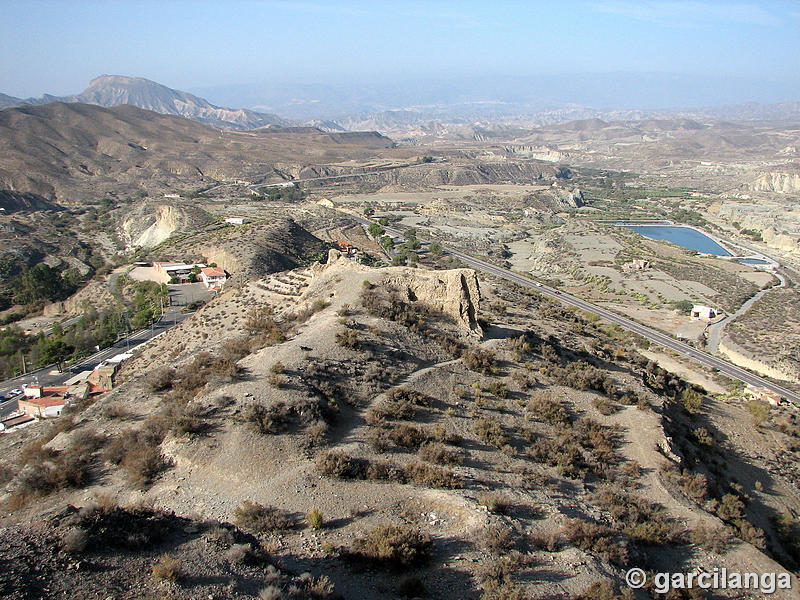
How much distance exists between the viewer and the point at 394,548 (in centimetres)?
913

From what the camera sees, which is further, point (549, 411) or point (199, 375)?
point (549, 411)

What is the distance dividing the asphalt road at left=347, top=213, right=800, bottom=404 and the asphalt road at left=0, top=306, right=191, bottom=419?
31888mm

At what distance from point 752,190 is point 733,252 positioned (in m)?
60.2

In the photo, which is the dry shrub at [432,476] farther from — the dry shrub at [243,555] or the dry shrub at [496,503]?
the dry shrub at [243,555]

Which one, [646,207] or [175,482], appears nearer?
[175,482]

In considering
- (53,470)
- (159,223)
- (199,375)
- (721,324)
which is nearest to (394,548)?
(53,470)

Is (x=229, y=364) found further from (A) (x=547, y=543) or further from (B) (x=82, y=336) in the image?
(B) (x=82, y=336)

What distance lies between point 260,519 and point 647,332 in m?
37.9

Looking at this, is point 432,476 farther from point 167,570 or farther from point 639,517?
point 167,570

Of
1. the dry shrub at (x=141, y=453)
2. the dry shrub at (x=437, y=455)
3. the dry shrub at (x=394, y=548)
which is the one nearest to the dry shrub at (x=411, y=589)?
the dry shrub at (x=394, y=548)

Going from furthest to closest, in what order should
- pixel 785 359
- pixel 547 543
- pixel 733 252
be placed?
pixel 733 252, pixel 785 359, pixel 547 543

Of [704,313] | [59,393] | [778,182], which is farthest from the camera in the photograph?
[778,182]

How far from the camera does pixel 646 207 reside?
11138cm

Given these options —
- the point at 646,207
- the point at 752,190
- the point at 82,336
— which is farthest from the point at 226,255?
the point at 752,190
